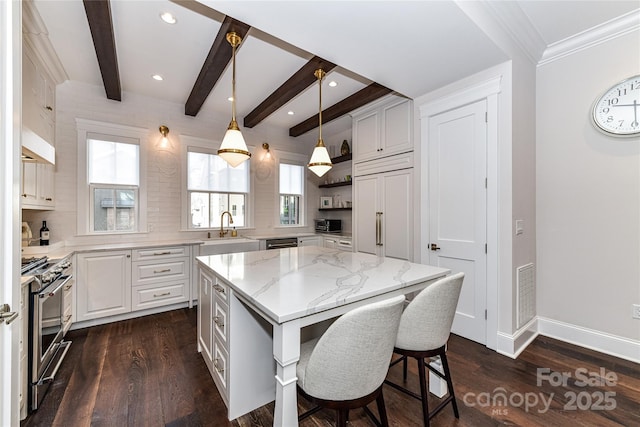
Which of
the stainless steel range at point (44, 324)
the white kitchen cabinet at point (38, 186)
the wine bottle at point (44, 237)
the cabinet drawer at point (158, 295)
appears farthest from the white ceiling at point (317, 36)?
the cabinet drawer at point (158, 295)

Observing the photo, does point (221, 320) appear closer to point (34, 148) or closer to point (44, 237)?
point (34, 148)

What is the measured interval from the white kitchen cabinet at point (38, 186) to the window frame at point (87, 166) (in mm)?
289

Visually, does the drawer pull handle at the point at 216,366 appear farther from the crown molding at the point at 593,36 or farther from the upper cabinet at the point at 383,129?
the crown molding at the point at 593,36

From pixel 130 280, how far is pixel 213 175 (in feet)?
6.15

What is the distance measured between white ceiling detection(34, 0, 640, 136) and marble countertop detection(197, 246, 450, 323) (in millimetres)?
1772

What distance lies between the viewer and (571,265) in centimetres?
262

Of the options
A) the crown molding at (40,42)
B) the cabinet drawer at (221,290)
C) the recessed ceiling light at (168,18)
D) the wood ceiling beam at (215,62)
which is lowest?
the cabinet drawer at (221,290)

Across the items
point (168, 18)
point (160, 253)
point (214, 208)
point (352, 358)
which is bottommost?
point (352, 358)

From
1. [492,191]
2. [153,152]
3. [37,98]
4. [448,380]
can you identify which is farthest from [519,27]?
[37,98]

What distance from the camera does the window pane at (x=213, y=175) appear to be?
4.16 m

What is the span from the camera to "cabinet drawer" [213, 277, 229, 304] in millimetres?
1722

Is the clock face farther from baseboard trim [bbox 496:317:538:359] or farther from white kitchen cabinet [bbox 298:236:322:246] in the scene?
white kitchen cabinet [bbox 298:236:322:246]

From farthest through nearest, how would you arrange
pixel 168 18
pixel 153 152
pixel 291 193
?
pixel 291 193 → pixel 153 152 → pixel 168 18

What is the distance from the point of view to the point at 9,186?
3.19 feet
